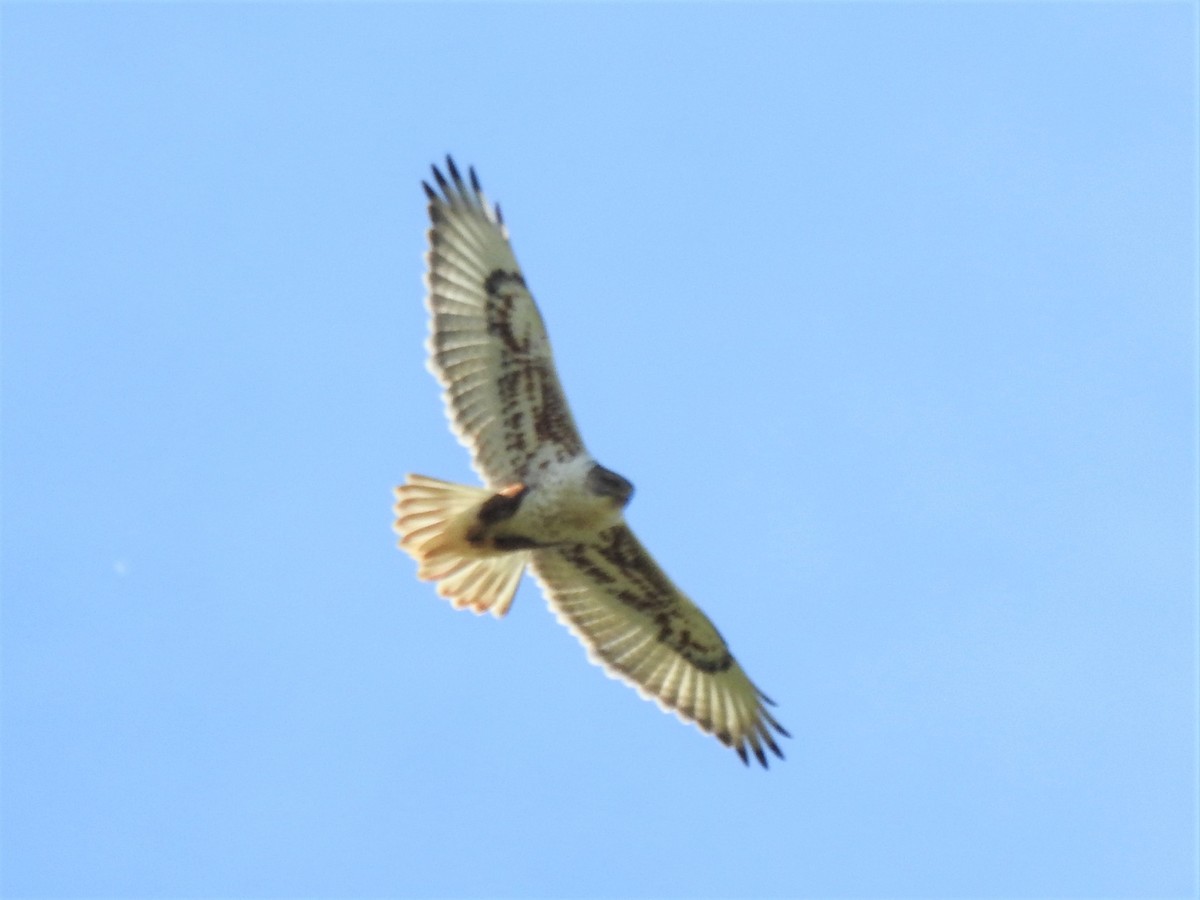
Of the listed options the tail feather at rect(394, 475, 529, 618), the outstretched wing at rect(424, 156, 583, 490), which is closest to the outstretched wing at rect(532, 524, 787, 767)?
the tail feather at rect(394, 475, 529, 618)

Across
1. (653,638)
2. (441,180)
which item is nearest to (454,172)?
(441,180)

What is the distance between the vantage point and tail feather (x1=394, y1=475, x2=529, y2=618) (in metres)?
10.8

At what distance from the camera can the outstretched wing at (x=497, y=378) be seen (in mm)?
10930

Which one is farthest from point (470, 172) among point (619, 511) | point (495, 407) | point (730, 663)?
point (730, 663)

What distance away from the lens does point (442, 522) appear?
10.8 metres

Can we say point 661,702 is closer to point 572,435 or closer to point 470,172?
point 572,435

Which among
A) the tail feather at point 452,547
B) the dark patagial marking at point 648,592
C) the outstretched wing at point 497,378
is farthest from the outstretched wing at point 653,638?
the outstretched wing at point 497,378

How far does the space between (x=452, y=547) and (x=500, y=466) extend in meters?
0.53

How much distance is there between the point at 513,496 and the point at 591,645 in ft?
4.83

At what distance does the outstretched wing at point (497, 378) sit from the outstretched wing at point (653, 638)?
764 millimetres

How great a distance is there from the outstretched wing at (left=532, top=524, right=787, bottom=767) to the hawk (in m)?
0.02

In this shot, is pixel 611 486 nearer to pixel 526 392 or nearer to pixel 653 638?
pixel 526 392

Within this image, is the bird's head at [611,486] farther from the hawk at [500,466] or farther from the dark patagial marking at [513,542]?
the dark patagial marking at [513,542]

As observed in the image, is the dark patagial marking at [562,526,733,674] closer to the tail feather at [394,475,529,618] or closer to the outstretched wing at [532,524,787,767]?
the outstretched wing at [532,524,787,767]
